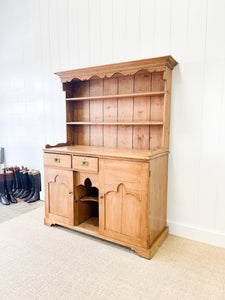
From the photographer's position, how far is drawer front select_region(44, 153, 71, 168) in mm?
2310

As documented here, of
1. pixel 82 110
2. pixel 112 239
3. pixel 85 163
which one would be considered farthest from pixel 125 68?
pixel 112 239

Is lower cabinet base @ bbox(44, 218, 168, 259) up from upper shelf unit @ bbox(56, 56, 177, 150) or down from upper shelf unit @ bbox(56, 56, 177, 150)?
down

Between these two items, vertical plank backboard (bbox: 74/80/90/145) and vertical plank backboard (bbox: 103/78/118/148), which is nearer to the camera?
vertical plank backboard (bbox: 103/78/118/148)

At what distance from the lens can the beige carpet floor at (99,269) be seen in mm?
1515

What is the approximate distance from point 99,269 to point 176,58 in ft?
7.05

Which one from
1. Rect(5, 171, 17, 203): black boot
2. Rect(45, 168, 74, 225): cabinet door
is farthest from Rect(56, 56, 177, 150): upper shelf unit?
Rect(5, 171, 17, 203): black boot

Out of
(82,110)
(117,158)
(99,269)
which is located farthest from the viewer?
(82,110)

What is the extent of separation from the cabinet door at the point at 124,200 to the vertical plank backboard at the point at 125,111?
54 centimetres

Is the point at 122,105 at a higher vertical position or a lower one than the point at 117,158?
higher

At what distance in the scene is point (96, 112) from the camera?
2.68 metres

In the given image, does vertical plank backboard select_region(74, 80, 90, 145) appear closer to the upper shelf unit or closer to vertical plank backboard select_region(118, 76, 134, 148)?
the upper shelf unit

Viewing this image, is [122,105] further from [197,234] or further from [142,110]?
[197,234]

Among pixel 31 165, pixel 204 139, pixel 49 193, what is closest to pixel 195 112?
pixel 204 139

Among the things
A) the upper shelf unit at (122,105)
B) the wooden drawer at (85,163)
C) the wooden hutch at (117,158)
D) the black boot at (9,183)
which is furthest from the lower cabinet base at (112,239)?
the black boot at (9,183)
